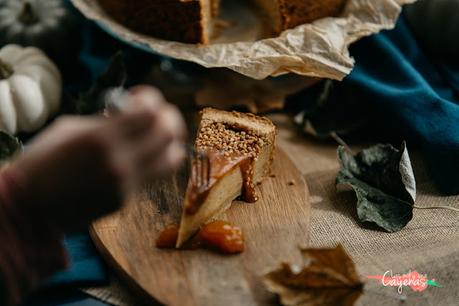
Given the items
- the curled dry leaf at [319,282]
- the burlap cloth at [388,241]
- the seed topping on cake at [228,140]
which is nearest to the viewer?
the curled dry leaf at [319,282]

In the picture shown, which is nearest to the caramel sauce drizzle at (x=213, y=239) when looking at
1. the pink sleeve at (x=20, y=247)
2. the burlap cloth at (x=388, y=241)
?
the burlap cloth at (x=388, y=241)

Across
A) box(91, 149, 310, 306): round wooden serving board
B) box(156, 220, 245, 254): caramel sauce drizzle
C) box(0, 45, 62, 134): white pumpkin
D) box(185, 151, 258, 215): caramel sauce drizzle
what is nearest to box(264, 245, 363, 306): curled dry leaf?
box(91, 149, 310, 306): round wooden serving board

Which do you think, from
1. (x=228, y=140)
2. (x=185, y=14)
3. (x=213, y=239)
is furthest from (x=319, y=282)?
(x=185, y=14)

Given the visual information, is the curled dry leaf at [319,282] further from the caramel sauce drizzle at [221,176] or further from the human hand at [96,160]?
the human hand at [96,160]

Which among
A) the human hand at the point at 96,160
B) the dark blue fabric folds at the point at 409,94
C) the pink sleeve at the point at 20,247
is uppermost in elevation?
the human hand at the point at 96,160

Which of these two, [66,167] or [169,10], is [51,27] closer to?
[169,10]

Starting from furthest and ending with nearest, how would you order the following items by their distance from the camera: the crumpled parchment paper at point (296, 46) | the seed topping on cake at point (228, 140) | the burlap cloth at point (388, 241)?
the crumpled parchment paper at point (296, 46), the seed topping on cake at point (228, 140), the burlap cloth at point (388, 241)
